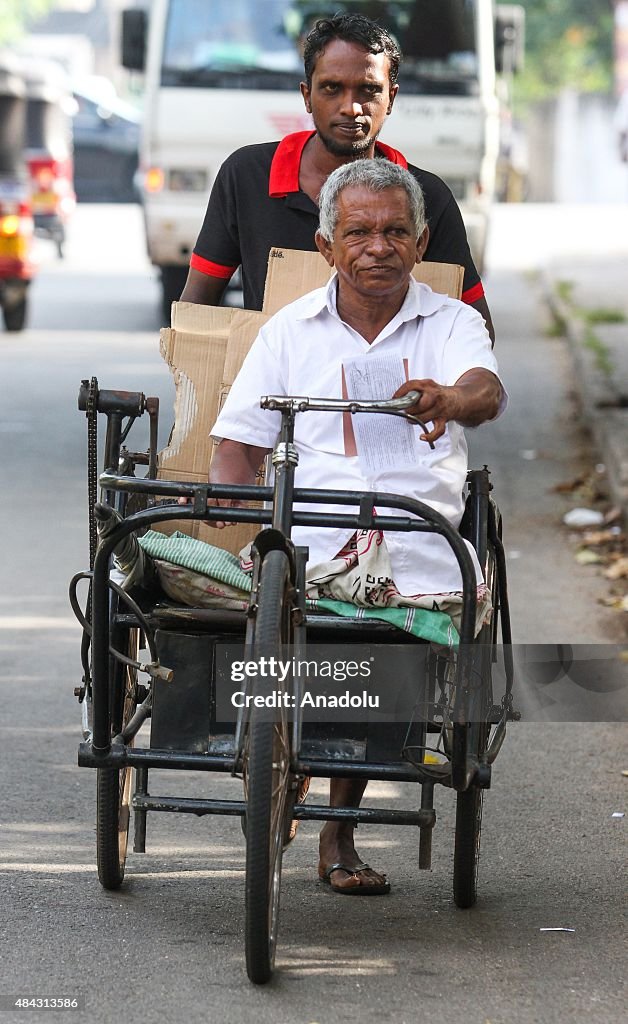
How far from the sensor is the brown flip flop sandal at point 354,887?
4281 mm

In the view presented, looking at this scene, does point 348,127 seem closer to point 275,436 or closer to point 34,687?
point 275,436

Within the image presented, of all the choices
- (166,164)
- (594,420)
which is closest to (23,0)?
(166,164)

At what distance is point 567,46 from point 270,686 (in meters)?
47.8

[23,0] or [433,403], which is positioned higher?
[23,0]

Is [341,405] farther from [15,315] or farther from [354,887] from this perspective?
[15,315]

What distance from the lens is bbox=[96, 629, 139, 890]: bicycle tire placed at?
4.07 m

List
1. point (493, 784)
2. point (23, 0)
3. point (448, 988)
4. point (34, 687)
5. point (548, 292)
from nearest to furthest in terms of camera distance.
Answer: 1. point (448, 988)
2. point (493, 784)
3. point (34, 687)
4. point (548, 292)
5. point (23, 0)

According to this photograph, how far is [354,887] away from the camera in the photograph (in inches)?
168

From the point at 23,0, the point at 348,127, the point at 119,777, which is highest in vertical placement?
the point at 23,0

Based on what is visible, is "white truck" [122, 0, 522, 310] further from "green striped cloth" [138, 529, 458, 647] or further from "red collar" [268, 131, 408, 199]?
"green striped cloth" [138, 529, 458, 647]

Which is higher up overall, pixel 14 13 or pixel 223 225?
pixel 14 13

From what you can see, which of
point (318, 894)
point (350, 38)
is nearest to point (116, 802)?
point (318, 894)

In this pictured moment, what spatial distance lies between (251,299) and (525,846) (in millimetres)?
1637

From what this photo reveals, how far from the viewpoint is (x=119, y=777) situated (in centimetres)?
412
